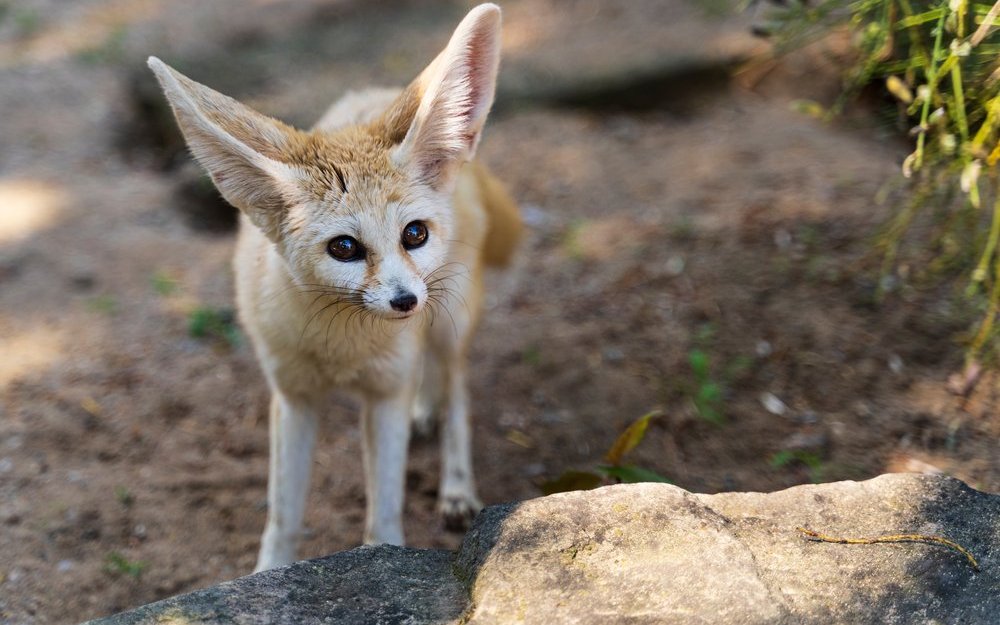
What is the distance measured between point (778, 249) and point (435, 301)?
2.34m

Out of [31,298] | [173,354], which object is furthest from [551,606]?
[31,298]

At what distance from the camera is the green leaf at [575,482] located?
2.98 metres

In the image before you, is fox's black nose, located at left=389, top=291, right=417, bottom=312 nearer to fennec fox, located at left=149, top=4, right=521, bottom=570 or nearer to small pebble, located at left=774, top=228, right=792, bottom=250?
fennec fox, located at left=149, top=4, right=521, bottom=570

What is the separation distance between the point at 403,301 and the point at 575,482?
102 cm

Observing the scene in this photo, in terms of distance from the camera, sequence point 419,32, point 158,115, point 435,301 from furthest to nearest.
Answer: point 419,32
point 158,115
point 435,301

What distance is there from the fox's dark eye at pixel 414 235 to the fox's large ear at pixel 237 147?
0.34 metres

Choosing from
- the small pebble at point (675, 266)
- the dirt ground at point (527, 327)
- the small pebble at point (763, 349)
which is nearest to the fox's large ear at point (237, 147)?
the dirt ground at point (527, 327)

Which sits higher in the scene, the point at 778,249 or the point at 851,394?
the point at 778,249

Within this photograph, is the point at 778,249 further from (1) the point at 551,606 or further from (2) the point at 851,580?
(1) the point at 551,606

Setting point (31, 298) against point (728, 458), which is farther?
point (31, 298)

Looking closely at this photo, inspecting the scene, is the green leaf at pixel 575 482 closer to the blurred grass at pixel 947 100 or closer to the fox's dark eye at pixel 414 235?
the fox's dark eye at pixel 414 235

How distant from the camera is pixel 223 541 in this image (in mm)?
3363

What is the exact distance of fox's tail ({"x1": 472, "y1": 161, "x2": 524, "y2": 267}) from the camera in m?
3.75

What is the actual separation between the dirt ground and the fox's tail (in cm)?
60
